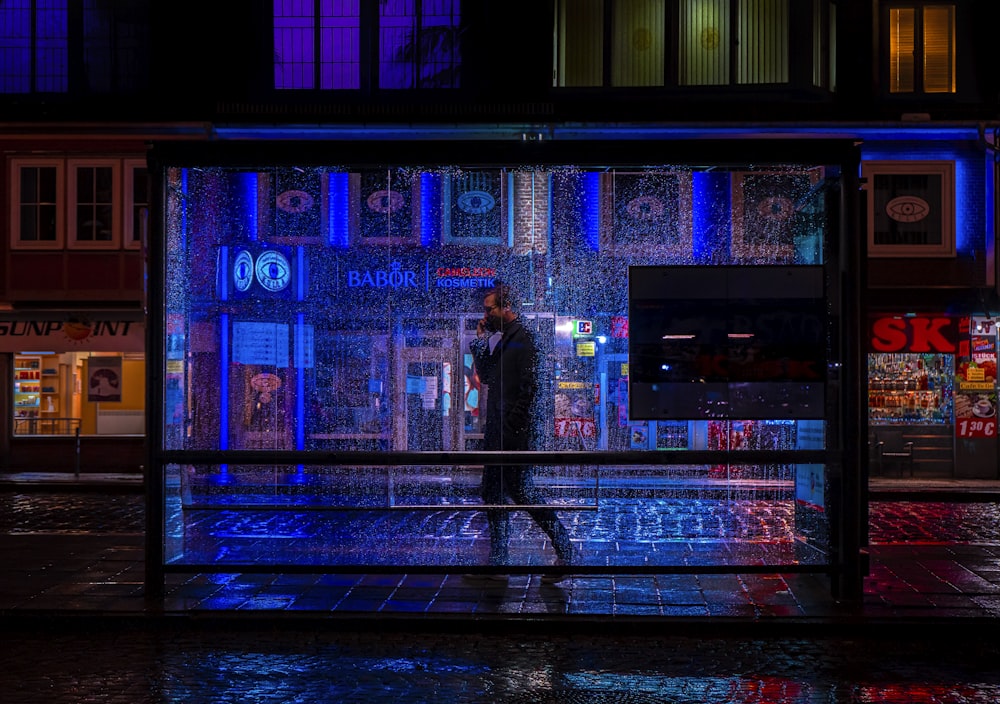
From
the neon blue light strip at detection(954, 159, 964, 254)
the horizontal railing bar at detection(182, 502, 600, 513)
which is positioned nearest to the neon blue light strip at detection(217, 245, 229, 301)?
the horizontal railing bar at detection(182, 502, 600, 513)

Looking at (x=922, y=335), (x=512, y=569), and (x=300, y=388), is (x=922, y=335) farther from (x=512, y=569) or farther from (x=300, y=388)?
(x=300, y=388)

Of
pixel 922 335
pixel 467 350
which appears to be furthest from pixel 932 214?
pixel 467 350

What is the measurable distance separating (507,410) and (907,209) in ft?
50.1

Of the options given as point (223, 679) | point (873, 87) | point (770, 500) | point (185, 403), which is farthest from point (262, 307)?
point (873, 87)

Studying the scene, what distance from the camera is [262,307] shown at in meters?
8.98

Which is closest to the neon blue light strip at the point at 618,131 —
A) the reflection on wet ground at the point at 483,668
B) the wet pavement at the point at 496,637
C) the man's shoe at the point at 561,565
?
the wet pavement at the point at 496,637

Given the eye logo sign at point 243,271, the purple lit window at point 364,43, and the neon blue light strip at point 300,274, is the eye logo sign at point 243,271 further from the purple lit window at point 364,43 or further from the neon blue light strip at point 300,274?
the purple lit window at point 364,43

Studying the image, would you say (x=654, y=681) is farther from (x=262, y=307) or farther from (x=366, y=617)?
(x=262, y=307)

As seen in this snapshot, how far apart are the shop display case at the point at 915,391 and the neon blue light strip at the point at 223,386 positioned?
49.6 ft

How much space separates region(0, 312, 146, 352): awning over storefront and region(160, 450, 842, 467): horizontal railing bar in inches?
542

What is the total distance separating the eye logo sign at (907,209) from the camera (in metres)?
21.4

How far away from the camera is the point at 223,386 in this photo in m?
8.85

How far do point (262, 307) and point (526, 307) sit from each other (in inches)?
84.6

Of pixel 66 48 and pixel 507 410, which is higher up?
pixel 66 48
